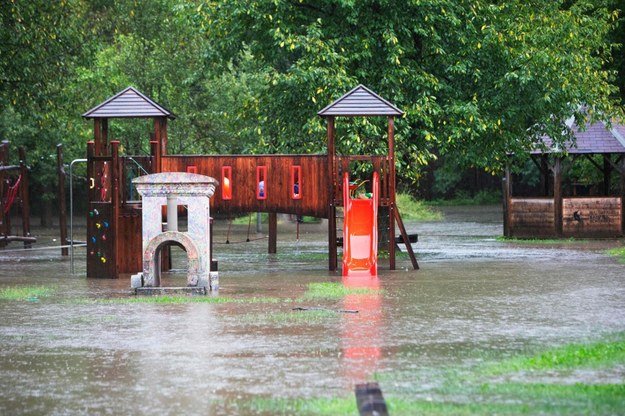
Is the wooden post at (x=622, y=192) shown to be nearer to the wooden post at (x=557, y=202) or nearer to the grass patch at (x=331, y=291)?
the wooden post at (x=557, y=202)

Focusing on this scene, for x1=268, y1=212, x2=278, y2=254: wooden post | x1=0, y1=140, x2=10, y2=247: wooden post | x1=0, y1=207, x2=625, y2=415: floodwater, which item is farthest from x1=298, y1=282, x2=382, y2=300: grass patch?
x1=0, y1=140, x2=10, y2=247: wooden post

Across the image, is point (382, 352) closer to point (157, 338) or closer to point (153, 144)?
point (157, 338)

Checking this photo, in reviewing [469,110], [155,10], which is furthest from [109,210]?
[155,10]

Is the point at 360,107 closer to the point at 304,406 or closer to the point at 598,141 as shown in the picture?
the point at 598,141

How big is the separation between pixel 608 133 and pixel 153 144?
17.3m

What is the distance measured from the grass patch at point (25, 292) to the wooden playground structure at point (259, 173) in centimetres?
392

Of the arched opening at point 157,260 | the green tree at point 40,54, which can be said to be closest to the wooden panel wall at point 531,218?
the green tree at point 40,54

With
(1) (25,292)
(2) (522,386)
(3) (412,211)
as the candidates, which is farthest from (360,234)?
(3) (412,211)

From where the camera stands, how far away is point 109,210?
22578 mm

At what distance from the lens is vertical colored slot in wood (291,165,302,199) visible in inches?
981

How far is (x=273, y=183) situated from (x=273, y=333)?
11.9 meters

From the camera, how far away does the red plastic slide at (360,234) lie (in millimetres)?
23062

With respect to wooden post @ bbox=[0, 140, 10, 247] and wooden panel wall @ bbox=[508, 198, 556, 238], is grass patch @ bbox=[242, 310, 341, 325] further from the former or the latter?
wooden panel wall @ bbox=[508, 198, 556, 238]

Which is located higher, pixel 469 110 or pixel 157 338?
pixel 469 110
